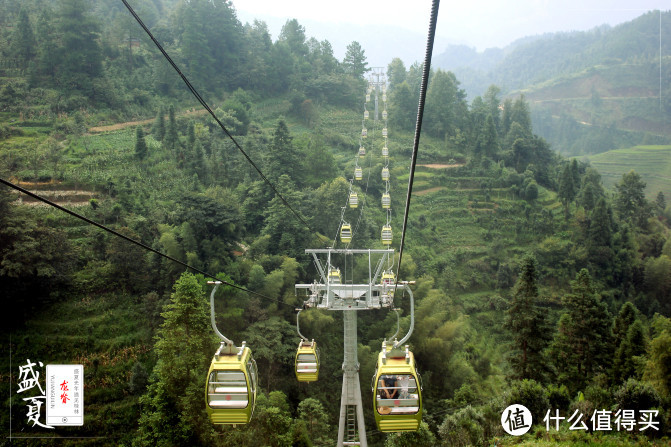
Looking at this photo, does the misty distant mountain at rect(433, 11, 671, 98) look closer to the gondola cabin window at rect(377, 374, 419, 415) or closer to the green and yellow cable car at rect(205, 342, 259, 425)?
the gondola cabin window at rect(377, 374, 419, 415)

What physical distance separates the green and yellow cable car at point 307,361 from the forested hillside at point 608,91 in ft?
235

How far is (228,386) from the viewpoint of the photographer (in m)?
6.84

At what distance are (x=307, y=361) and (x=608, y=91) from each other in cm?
8128

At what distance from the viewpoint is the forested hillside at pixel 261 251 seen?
13.2m

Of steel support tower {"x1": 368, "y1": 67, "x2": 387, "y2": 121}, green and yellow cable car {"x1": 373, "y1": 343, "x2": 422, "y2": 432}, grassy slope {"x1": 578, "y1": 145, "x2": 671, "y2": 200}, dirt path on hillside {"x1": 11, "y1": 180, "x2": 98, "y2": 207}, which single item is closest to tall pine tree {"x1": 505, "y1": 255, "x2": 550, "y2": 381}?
green and yellow cable car {"x1": 373, "y1": 343, "x2": 422, "y2": 432}

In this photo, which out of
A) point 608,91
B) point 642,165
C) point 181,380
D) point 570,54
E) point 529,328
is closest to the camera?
point 181,380

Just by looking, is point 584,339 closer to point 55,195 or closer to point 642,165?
point 55,195

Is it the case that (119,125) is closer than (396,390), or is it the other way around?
(396,390)

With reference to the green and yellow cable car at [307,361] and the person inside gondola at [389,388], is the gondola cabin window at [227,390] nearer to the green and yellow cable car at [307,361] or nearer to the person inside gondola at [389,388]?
the person inside gondola at [389,388]

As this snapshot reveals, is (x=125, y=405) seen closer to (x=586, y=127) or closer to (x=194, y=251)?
(x=194, y=251)

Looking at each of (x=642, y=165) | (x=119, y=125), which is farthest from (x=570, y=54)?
(x=119, y=125)

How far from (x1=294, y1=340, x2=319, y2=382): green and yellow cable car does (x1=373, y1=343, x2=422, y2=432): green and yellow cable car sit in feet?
11.4

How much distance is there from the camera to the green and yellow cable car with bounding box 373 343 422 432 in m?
6.98

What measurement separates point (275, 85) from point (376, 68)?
10.4m
